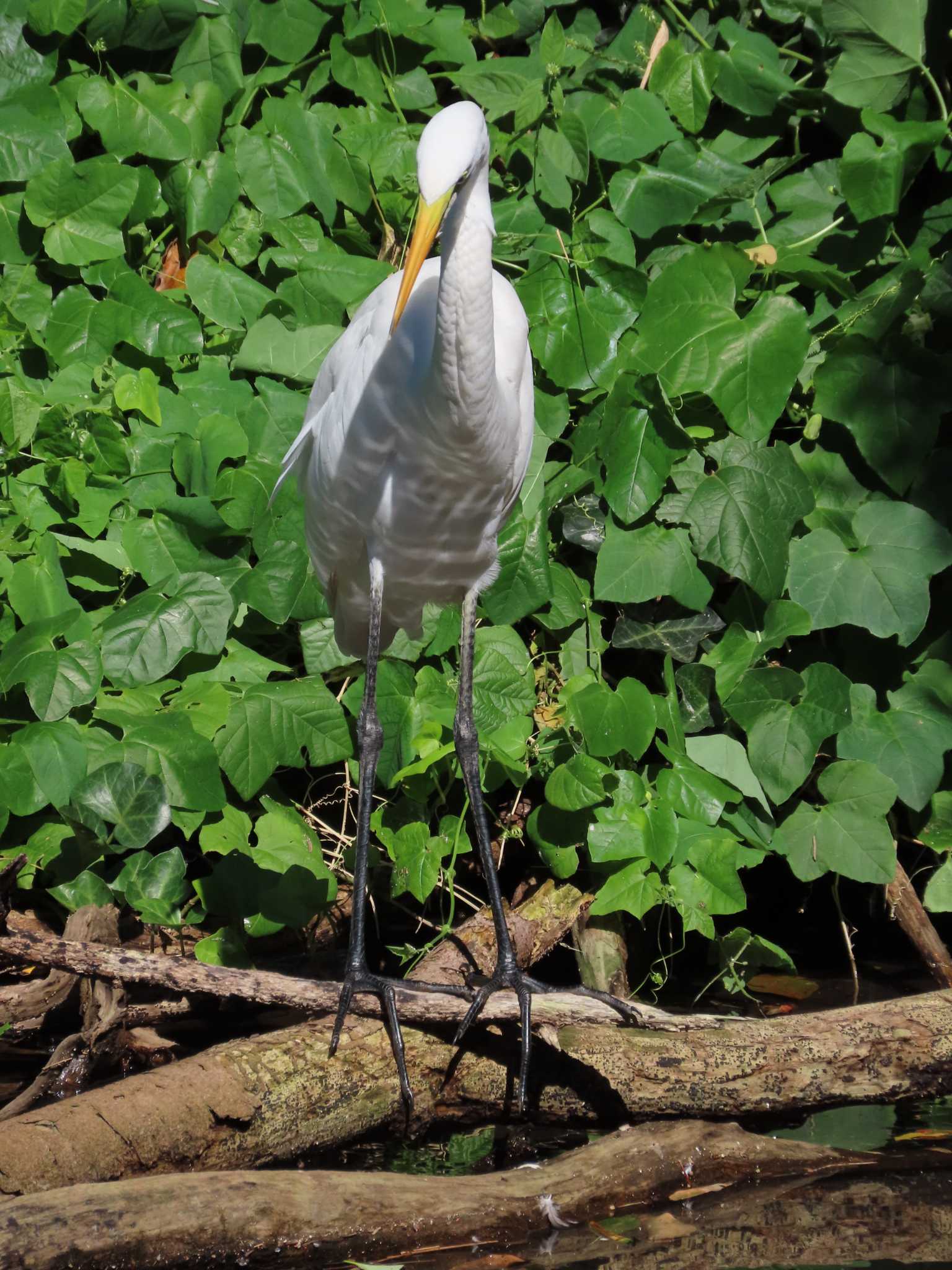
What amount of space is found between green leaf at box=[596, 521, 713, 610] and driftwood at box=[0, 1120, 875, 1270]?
1.47m

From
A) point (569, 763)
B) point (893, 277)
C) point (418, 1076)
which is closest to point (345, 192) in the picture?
point (893, 277)

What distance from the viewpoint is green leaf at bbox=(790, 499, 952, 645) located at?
3.08 metres

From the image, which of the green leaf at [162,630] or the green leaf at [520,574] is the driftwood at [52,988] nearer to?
the green leaf at [162,630]

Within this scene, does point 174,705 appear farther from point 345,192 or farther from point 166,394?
point 345,192

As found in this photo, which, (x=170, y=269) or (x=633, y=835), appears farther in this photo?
(x=170, y=269)

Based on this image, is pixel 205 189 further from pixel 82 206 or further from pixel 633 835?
Answer: pixel 633 835

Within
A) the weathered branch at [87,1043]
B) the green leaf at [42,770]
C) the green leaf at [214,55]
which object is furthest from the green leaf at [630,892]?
the green leaf at [214,55]

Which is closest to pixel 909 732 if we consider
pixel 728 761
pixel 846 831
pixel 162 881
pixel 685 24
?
Answer: pixel 846 831

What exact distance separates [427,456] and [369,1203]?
4.81 ft

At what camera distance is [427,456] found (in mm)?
2605

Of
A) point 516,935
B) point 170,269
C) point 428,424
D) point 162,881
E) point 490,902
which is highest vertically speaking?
point 428,424

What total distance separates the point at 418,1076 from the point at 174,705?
50.0 inches

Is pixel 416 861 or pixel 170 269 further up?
pixel 170 269

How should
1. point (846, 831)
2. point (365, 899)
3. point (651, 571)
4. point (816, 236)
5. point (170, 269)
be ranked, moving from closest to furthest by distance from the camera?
point (365, 899) → point (846, 831) → point (651, 571) → point (816, 236) → point (170, 269)
